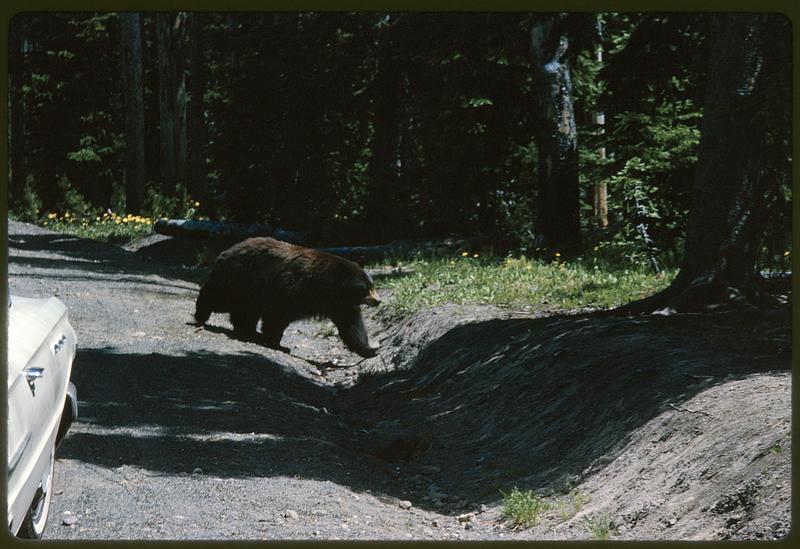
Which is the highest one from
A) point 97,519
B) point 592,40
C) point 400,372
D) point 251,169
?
point 592,40

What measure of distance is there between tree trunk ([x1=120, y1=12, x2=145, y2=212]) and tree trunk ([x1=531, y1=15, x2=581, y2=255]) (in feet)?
20.2

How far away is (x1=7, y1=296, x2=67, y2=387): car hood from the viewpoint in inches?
131

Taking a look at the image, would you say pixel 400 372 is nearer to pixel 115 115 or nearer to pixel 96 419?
pixel 96 419

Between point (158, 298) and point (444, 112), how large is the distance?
4404mm

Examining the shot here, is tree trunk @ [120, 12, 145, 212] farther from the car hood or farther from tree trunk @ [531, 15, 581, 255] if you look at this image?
the car hood

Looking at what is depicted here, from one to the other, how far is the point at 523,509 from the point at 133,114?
43.0ft

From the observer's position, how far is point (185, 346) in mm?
9859

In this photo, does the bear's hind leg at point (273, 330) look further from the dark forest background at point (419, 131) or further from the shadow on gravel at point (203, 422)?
the dark forest background at point (419, 131)

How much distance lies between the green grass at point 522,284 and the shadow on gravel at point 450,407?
3.91 feet

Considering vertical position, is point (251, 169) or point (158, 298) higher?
point (251, 169)

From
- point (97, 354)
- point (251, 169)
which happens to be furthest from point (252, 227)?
point (97, 354)

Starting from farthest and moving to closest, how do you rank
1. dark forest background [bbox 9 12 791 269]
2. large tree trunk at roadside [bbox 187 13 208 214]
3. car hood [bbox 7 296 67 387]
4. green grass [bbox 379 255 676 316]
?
large tree trunk at roadside [bbox 187 13 208 214] < green grass [bbox 379 255 676 316] < dark forest background [bbox 9 12 791 269] < car hood [bbox 7 296 67 387]

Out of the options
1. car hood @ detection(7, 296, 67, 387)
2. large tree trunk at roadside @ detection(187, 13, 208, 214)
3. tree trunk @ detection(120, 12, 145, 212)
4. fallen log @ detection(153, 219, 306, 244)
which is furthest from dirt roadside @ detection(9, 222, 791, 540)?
large tree trunk at roadside @ detection(187, 13, 208, 214)

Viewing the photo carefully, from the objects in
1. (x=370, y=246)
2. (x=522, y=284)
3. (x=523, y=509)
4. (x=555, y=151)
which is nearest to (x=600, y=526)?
(x=523, y=509)
